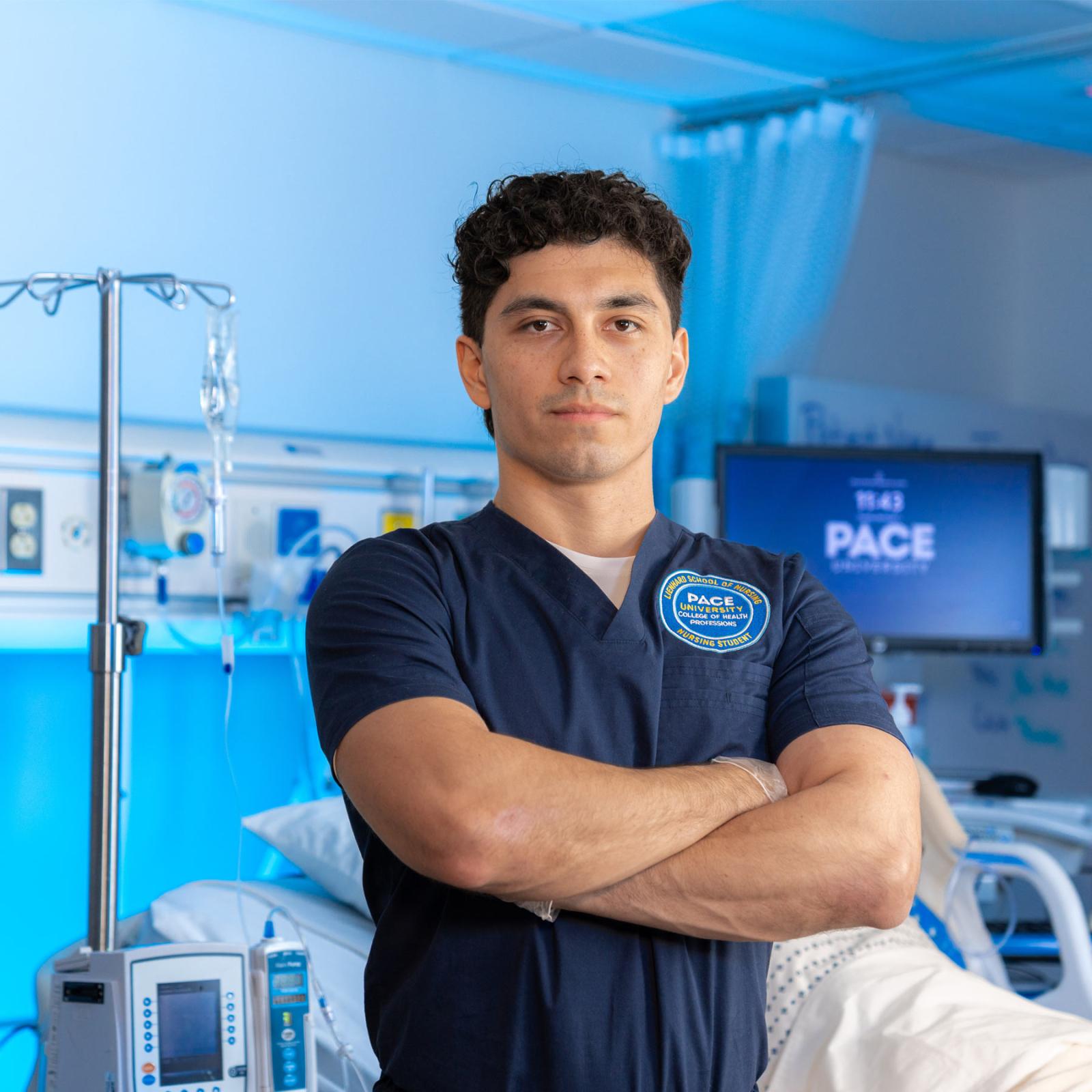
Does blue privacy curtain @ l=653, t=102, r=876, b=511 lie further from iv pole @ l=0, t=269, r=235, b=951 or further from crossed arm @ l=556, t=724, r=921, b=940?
crossed arm @ l=556, t=724, r=921, b=940

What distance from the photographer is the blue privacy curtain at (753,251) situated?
3.62 metres

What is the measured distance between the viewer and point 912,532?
370 cm

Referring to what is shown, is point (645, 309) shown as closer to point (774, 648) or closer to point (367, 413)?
point (774, 648)

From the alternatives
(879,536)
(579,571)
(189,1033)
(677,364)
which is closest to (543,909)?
(579,571)

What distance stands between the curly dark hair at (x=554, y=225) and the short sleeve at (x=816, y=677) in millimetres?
363

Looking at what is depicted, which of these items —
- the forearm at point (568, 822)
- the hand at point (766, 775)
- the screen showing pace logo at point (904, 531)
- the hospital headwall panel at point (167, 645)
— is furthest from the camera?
the screen showing pace logo at point (904, 531)

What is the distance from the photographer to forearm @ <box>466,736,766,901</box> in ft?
3.89

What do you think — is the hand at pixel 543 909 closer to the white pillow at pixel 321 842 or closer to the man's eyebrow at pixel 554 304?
the man's eyebrow at pixel 554 304

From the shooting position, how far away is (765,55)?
11.1ft

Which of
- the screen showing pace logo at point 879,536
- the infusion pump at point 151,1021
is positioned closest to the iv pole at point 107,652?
the infusion pump at point 151,1021

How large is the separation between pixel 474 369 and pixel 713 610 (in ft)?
1.16

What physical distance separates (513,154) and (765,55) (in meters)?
0.62

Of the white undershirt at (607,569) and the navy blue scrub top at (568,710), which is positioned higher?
the white undershirt at (607,569)

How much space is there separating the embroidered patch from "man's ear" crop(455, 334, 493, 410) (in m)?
0.28
